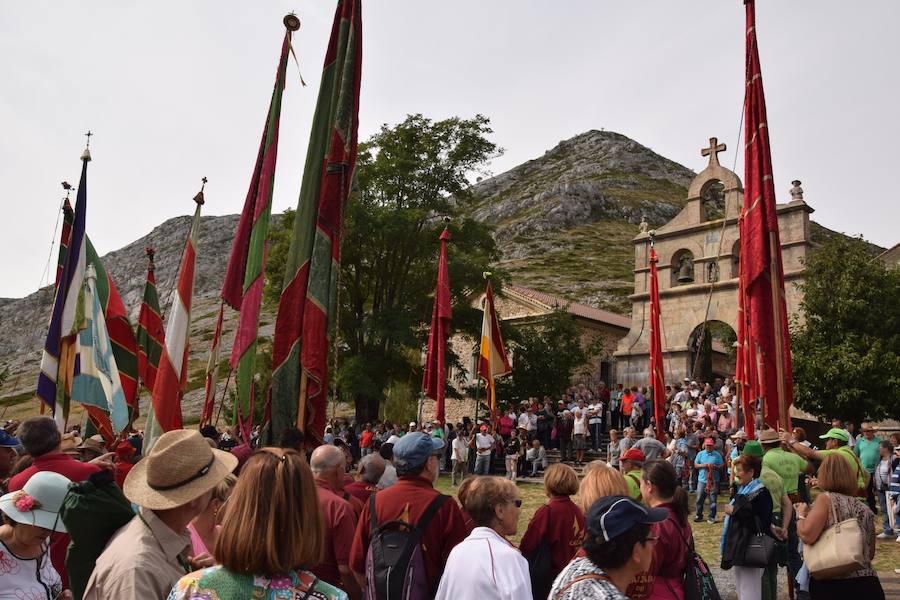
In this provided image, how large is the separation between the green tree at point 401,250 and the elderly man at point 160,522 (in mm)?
23534

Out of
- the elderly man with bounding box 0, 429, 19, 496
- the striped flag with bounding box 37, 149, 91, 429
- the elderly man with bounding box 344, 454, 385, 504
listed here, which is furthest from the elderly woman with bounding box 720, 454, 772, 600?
the striped flag with bounding box 37, 149, 91, 429

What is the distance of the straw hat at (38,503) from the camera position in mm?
3531

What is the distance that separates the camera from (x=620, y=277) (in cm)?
7244

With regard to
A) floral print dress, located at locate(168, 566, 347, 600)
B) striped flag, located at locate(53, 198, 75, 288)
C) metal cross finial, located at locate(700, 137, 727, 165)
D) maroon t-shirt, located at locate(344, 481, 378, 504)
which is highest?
metal cross finial, located at locate(700, 137, 727, 165)

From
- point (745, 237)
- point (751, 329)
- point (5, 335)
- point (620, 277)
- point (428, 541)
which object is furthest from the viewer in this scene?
point (5, 335)

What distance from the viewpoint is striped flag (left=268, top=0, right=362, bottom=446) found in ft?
20.4

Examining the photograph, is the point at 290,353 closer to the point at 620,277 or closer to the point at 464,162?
the point at 464,162

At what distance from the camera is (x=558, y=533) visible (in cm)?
474

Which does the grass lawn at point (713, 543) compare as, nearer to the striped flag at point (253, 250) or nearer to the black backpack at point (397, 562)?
the striped flag at point (253, 250)

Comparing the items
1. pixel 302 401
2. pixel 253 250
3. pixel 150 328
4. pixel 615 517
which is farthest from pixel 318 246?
pixel 150 328

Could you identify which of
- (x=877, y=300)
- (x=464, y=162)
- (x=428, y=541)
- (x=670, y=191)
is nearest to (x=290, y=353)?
(x=428, y=541)

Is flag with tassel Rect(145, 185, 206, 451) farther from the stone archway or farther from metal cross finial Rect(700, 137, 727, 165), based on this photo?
metal cross finial Rect(700, 137, 727, 165)

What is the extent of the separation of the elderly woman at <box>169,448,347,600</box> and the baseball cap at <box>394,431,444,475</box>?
6.38 ft

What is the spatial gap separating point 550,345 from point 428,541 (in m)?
28.5
